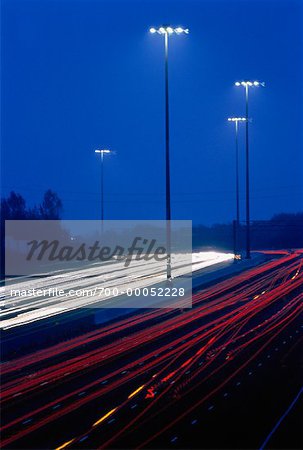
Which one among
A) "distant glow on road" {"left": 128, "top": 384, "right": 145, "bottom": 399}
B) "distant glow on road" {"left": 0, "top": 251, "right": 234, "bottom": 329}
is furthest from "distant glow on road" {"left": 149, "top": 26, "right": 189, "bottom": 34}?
"distant glow on road" {"left": 128, "top": 384, "right": 145, "bottom": 399}

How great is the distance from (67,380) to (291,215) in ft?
262

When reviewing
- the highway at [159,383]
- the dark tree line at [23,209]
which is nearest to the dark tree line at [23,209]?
the dark tree line at [23,209]

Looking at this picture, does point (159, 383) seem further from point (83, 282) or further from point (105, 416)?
point (83, 282)

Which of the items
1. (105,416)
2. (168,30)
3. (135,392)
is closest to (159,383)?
(135,392)

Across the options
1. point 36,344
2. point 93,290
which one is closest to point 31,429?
point 36,344

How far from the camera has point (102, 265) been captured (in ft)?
167

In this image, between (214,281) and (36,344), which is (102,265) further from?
(36,344)

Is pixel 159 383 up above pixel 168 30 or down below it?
below

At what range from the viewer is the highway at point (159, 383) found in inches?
480

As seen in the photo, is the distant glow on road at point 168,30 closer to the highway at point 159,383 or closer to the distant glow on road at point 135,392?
the highway at point 159,383

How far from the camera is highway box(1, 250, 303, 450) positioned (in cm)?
1220

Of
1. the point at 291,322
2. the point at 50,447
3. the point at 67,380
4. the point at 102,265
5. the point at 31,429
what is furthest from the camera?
the point at 102,265

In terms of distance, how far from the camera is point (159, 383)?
1583 cm

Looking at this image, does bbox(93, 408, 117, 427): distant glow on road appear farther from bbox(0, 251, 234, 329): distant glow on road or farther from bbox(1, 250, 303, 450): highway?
bbox(0, 251, 234, 329): distant glow on road
